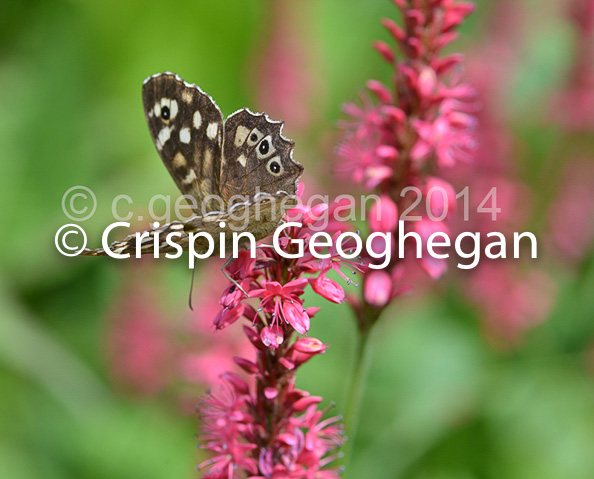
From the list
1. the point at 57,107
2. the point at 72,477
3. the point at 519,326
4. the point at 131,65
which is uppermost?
the point at 131,65

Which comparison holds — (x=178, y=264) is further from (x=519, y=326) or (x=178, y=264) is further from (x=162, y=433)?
(x=519, y=326)

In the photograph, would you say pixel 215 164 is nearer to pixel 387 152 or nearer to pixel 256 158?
pixel 256 158

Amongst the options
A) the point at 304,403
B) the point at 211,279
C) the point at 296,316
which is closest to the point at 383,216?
the point at 296,316

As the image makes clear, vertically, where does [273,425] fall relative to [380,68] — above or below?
below

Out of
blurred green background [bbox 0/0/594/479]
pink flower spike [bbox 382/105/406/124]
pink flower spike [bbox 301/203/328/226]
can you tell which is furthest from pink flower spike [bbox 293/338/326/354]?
blurred green background [bbox 0/0/594/479]

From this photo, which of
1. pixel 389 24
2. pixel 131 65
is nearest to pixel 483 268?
pixel 389 24

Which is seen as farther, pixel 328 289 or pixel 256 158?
pixel 256 158
